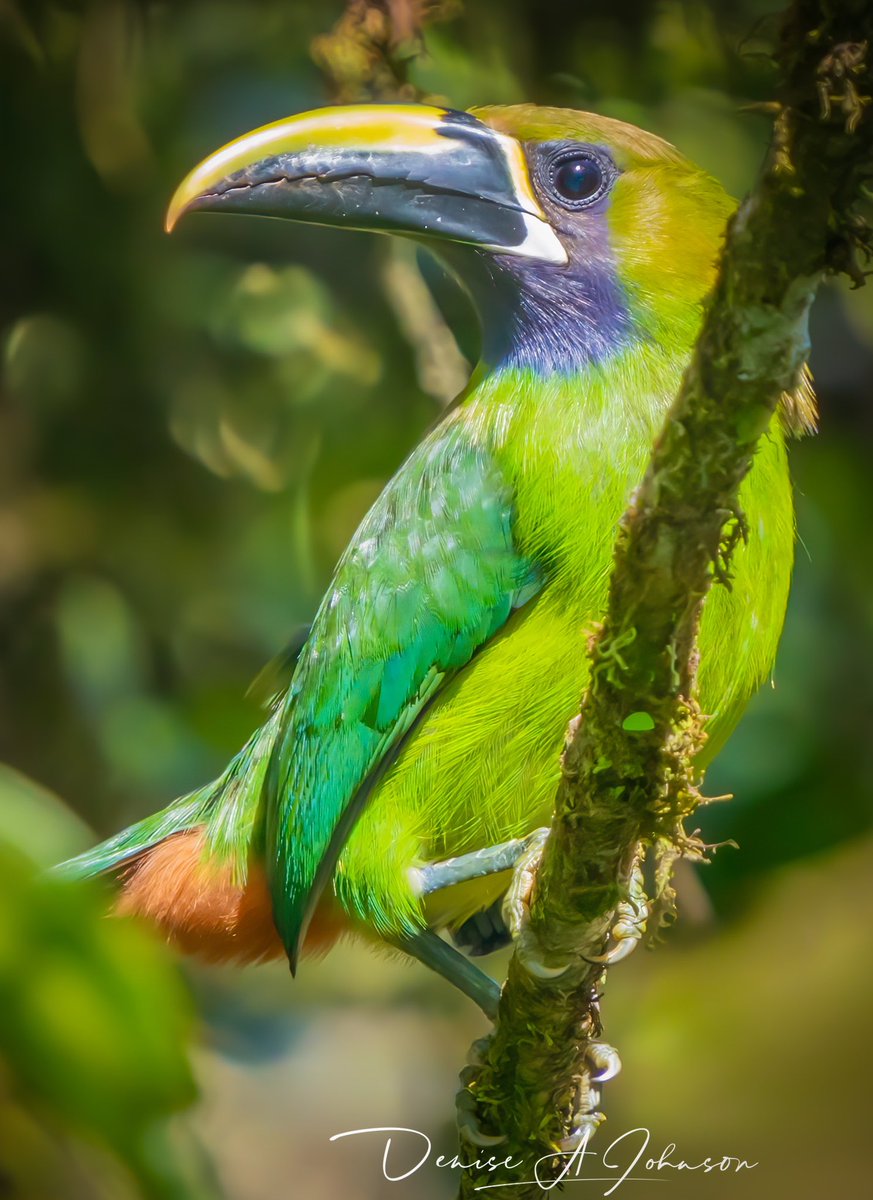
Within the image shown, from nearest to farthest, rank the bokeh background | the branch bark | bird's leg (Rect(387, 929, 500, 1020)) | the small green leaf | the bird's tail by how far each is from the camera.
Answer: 1. the branch bark
2. the small green leaf
3. bird's leg (Rect(387, 929, 500, 1020))
4. the bird's tail
5. the bokeh background

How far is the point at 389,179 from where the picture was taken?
203cm

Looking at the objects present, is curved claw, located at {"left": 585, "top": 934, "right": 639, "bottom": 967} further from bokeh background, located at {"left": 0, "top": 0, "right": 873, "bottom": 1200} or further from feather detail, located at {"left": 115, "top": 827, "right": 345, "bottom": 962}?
bokeh background, located at {"left": 0, "top": 0, "right": 873, "bottom": 1200}

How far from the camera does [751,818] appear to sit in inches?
97.9

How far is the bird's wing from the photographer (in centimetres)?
190

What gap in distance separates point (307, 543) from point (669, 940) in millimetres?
1186

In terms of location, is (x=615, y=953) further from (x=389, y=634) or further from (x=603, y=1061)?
(x=389, y=634)

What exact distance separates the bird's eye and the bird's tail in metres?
1.02

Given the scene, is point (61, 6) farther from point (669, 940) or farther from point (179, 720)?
point (669, 940)

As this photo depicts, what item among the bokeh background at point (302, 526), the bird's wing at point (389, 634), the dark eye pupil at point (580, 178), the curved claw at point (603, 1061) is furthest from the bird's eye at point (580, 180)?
the curved claw at point (603, 1061)

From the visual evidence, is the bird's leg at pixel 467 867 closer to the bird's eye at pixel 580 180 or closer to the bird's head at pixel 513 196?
the bird's head at pixel 513 196

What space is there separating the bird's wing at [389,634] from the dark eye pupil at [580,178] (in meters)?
0.40

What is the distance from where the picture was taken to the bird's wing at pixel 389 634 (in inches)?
74.7

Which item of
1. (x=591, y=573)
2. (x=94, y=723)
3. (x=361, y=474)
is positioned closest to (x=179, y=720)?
(x=94, y=723)
